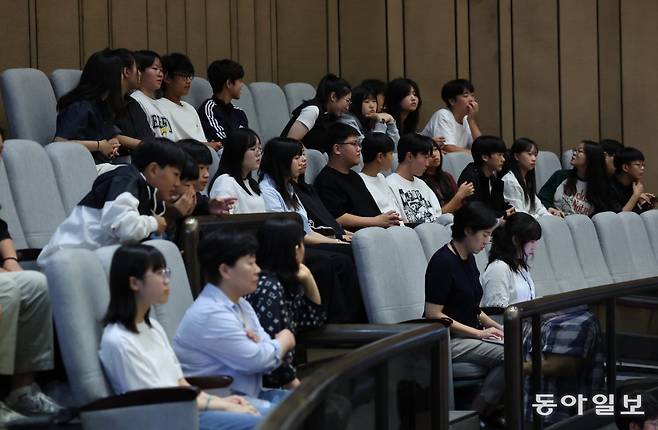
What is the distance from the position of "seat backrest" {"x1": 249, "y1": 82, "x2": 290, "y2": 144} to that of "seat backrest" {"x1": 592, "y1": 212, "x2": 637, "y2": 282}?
1.55m

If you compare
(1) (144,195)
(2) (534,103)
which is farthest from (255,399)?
(2) (534,103)

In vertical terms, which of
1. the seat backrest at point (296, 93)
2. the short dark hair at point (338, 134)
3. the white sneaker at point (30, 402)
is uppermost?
the seat backrest at point (296, 93)

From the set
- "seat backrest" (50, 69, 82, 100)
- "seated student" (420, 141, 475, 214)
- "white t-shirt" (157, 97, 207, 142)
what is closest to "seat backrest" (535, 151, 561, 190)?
"seated student" (420, 141, 475, 214)

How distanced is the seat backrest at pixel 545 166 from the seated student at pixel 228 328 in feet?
12.3

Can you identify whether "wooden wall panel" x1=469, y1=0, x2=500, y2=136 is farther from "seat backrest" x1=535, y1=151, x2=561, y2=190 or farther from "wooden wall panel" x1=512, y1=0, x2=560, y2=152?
"seat backrest" x1=535, y1=151, x2=561, y2=190

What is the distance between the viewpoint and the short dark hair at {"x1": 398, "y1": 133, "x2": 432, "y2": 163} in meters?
5.07

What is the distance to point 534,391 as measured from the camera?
11.3ft

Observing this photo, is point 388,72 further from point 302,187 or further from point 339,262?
point 339,262

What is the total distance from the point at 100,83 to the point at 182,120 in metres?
0.67

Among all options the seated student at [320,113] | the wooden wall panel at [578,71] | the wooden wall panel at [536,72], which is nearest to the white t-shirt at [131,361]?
the seated student at [320,113]

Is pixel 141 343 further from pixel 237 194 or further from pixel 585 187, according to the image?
pixel 585 187

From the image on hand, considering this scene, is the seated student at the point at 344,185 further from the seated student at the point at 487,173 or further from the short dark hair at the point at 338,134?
the seated student at the point at 487,173

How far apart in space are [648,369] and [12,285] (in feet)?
6.59

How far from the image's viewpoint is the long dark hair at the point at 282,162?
14.2ft
